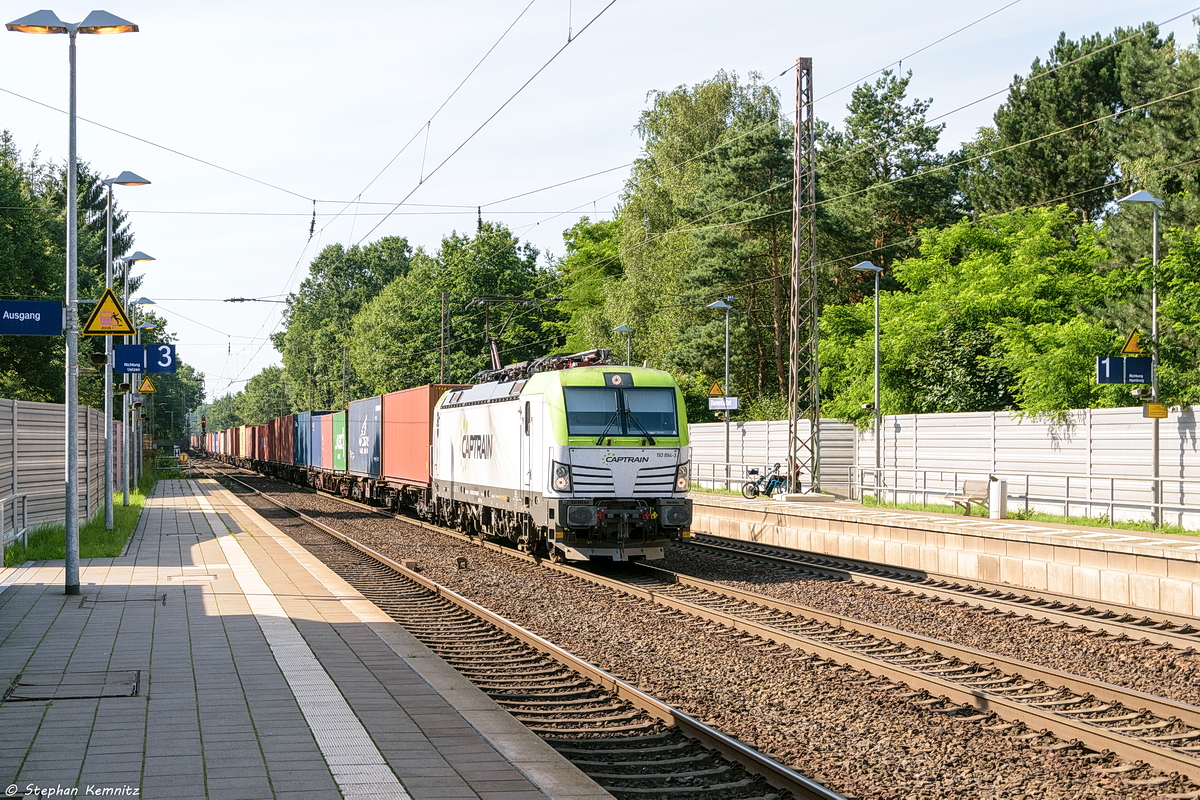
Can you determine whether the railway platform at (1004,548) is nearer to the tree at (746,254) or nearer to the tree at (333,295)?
the tree at (746,254)

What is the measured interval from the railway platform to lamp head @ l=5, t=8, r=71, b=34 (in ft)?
44.8

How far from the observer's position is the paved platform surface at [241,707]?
591 cm

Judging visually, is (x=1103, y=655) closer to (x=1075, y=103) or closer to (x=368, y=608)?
(x=368, y=608)

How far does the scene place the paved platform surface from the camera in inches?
233

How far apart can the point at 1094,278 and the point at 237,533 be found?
90.9 feet

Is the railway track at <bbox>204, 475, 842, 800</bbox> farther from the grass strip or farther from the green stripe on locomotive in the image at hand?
the grass strip

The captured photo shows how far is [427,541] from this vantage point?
931 inches

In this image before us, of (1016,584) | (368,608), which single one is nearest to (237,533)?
(368,608)

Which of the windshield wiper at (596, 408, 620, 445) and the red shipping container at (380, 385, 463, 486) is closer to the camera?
the windshield wiper at (596, 408, 620, 445)

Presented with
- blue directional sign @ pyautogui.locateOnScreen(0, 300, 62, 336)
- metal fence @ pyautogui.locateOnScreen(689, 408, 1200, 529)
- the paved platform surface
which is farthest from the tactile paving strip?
metal fence @ pyautogui.locateOnScreen(689, 408, 1200, 529)

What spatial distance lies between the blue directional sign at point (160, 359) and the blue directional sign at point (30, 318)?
12251 mm

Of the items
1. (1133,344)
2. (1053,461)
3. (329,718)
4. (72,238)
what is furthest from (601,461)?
(1053,461)

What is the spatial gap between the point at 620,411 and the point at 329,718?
10.4m

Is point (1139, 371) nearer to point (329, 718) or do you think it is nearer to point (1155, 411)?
point (1155, 411)
